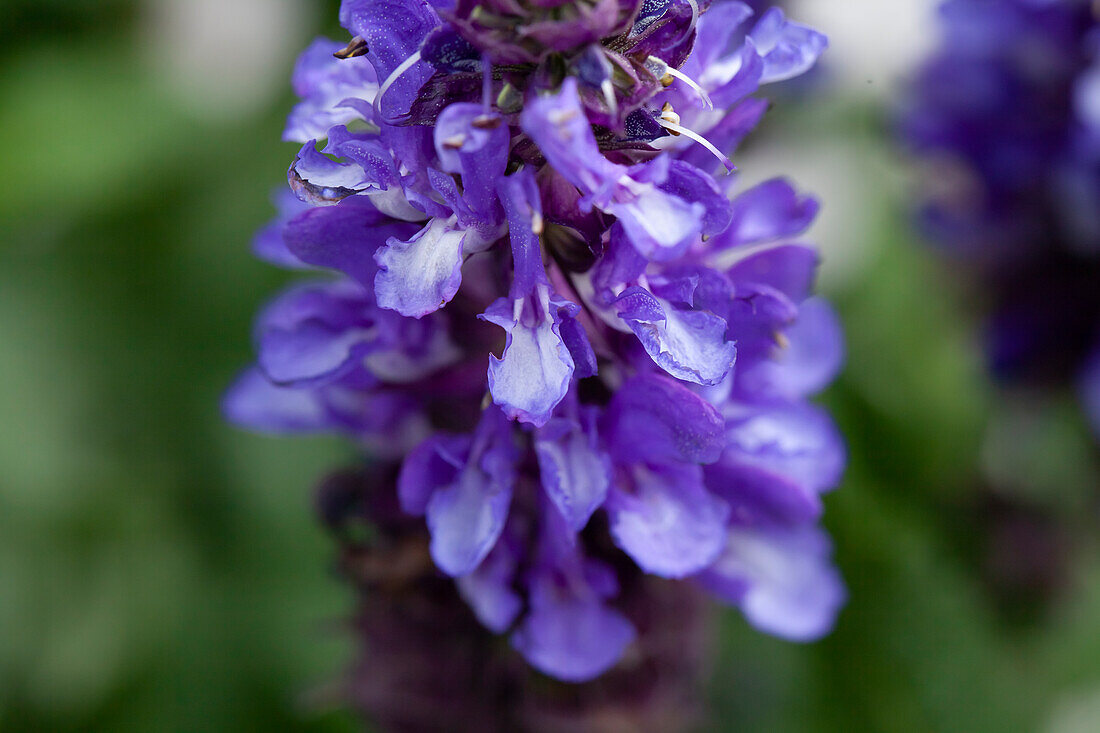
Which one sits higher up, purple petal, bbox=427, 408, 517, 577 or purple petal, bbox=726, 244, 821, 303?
purple petal, bbox=726, 244, 821, 303

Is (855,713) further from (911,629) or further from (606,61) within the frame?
(606,61)

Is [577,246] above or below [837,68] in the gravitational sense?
above

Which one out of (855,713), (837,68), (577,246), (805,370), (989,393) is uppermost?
Answer: (577,246)

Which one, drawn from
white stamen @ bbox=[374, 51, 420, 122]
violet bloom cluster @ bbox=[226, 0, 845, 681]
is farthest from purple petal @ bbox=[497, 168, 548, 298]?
white stamen @ bbox=[374, 51, 420, 122]

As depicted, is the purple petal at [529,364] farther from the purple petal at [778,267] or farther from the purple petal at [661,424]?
Answer: the purple petal at [778,267]

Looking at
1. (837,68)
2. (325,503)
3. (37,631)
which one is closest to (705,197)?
(325,503)

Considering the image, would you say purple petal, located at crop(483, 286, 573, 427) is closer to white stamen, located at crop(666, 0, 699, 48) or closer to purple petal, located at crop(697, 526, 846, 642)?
white stamen, located at crop(666, 0, 699, 48)

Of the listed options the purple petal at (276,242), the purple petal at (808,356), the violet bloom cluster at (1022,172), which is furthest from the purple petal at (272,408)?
the violet bloom cluster at (1022,172)

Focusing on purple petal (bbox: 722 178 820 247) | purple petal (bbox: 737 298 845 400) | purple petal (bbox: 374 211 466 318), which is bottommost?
purple petal (bbox: 737 298 845 400)
